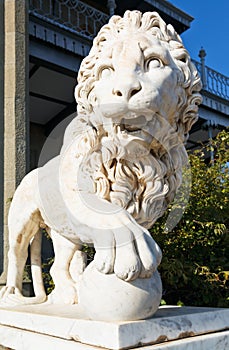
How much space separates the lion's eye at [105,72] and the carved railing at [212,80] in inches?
221

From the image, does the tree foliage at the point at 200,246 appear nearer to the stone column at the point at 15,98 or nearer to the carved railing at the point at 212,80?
the stone column at the point at 15,98

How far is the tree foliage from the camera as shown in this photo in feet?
8.62

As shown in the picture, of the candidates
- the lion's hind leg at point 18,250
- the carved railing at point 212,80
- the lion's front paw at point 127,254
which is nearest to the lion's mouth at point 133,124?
the lion's front paw at point 127,254

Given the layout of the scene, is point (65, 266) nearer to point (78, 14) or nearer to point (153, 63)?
point (153, 63)

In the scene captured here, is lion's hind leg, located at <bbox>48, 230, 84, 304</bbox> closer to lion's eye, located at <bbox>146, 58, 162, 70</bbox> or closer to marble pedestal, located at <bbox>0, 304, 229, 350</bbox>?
marble pedestal, located at <bbox>0, 304, 229, 350</bbox>

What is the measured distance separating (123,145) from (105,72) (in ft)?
0.84

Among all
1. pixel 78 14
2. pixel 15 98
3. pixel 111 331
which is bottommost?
pixel 111 331

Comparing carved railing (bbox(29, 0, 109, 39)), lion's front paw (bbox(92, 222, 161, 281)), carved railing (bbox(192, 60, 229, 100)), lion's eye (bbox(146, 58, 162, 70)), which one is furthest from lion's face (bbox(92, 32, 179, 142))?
carved railing (bbox(192, 60, 229, 100))

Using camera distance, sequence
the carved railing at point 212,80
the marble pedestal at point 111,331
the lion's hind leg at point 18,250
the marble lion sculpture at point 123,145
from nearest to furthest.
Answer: the marble pedestal at point 111,331 < the marble lion sculpture at point 123,145 < the lion's hind leg at point 18,250 < the carved railing at point 212,80

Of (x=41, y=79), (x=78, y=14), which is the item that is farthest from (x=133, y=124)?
(x=78, y=14)

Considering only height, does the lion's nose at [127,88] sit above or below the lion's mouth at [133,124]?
above

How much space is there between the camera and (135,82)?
123 cm

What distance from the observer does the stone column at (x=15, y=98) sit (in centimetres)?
298

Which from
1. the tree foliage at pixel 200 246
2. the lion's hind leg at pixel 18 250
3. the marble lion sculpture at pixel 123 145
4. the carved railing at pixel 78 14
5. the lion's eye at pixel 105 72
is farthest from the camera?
the carved railing at pixel 78 14
